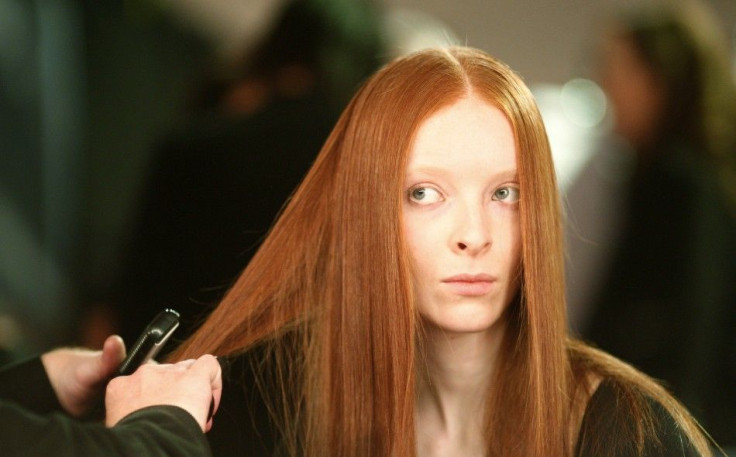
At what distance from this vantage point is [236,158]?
1302mm

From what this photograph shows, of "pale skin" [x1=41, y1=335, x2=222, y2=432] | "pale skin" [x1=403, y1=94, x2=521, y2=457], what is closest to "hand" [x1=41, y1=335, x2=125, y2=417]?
"pale skin" [x1=41, y1=335, x2=222, y2=432]

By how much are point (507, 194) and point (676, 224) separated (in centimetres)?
82

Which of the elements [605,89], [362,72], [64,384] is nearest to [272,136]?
[362,72]

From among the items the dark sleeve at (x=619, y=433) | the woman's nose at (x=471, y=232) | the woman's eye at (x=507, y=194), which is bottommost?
the dark sleeve at (x=619, y=433)

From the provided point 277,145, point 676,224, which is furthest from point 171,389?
point 676,224

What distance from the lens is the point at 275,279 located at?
3.31 feet

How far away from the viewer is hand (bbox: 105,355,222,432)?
2.46 feet

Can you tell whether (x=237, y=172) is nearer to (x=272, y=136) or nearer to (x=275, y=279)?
(x=272, y=136)

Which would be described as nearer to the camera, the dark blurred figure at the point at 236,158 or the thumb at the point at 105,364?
the thumb at the point at 105,364

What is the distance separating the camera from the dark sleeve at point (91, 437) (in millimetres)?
682

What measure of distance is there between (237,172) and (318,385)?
16.0 inches

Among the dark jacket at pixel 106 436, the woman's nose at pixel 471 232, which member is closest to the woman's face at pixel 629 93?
the woman's nose at pixel 471 232

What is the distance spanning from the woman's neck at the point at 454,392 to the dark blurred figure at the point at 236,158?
32 cm

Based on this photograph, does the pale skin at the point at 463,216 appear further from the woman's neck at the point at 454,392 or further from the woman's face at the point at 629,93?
the woman's face at the point at 629,93
